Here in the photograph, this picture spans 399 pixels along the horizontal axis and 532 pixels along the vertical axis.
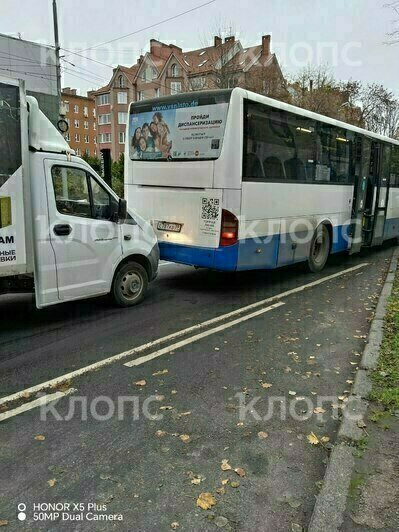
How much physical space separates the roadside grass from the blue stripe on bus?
2557 mm

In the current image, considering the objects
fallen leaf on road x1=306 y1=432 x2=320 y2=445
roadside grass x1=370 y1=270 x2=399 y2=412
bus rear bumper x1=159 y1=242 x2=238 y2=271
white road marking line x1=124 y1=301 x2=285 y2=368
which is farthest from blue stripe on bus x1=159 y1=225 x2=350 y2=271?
fallen leaf on road x1=306 y1=432 x2=320 y2=445

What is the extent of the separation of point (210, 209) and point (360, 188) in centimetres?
593

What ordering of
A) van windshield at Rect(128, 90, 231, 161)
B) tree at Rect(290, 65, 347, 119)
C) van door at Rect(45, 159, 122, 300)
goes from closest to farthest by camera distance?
van door at Rect(45, 159, 122, 300) → van windshield at Rect(128, 90, 231, 161) → tree at Rect(290, 65, 347, 119)

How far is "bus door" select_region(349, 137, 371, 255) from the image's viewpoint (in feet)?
37.8

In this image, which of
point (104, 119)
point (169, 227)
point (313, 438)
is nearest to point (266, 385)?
point (313, 438)

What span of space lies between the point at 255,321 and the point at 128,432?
11.2ft

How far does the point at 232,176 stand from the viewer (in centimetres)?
741

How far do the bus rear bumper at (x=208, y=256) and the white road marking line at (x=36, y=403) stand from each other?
12.8 feet

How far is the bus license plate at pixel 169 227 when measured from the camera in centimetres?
824

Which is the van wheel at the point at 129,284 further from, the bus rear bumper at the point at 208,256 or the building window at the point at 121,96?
the building window at the point at 121,96

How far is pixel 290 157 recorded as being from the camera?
8.67 m

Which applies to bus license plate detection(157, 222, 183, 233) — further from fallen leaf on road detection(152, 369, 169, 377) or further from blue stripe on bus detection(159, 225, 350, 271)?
fallen leaf on road detection(152, 369, 169, 377)

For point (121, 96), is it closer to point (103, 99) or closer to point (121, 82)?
point (121, 82)

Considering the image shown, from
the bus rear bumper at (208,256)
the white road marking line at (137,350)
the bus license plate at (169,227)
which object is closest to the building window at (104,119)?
the bus license plate at (169,227)
